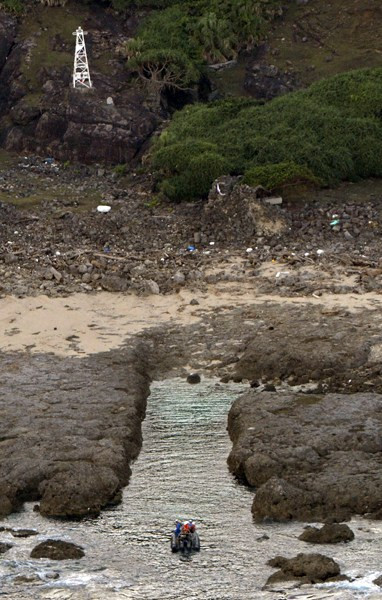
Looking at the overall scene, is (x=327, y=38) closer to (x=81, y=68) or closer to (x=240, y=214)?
(x=81, y=68)

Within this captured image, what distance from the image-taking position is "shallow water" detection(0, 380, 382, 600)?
993 inches

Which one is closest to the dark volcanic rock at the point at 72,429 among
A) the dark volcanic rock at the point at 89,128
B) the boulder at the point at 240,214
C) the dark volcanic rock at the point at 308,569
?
the dark volcanic rock at the point at 308,569

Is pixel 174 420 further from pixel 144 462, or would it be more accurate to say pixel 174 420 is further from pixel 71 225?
pixel 71 225

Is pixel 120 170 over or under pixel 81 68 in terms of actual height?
under

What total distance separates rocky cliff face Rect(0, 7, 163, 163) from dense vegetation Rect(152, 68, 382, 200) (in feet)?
8.70

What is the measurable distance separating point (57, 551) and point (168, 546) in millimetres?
2272

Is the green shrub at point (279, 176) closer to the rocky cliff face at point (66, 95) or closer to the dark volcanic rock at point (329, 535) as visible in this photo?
the rocky cliff face at point (66, 95)

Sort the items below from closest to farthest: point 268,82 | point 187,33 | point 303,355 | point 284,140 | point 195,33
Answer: point 303,355
point 284,140
point 268,82
point 195,33
point 187,33

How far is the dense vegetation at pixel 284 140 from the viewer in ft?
163

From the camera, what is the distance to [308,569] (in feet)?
83.4

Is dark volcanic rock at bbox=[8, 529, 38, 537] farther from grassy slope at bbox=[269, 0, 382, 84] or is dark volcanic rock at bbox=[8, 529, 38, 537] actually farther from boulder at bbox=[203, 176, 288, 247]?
grassy slope at bbox=[269, 0, 382, 84]

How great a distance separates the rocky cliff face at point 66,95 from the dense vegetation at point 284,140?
2.65 meters

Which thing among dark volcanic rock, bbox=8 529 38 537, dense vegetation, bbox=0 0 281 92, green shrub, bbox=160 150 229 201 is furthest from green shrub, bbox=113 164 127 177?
dark volcanic rock, bbox=8 529 38 537

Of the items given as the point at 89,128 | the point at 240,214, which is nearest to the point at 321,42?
the point at 89,128
